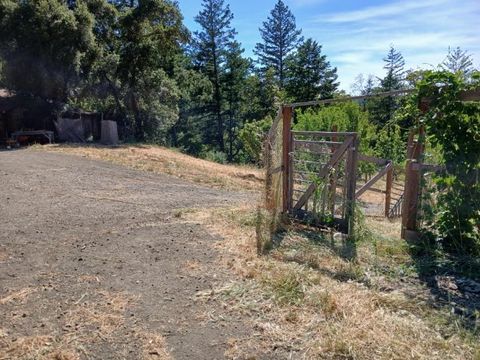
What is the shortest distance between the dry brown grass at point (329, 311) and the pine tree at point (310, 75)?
31.3 m

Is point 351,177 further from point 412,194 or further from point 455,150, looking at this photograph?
point 455,150

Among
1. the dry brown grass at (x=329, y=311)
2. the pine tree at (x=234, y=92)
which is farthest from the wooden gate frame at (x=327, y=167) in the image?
the pine tree at (x=234, y=92)

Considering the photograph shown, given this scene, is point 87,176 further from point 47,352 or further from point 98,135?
point 98,135

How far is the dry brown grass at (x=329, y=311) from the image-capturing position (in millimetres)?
2604

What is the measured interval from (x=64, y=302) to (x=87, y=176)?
22.1 feet

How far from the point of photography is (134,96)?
71.7 ft

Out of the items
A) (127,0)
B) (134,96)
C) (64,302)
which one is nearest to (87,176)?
(64,302)

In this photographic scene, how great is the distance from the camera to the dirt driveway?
2.76 metres

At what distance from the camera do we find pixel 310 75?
34.4 meters

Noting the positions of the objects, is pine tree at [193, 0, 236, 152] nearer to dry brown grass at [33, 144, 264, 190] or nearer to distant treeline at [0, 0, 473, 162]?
distant treeline at [0, 0, 473, 162]

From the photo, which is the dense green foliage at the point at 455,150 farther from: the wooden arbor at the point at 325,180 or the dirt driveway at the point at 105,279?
the dirt driveway at the point at 105,279

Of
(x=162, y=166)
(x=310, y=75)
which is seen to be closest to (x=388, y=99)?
(x=310, y=75)

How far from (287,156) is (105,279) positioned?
10.1 feet

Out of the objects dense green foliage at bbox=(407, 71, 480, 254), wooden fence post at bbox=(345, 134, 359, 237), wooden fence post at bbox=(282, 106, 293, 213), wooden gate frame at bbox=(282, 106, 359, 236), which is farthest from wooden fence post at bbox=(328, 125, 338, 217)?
dense green foliage at bbox=(407, 71, 480, 254)
